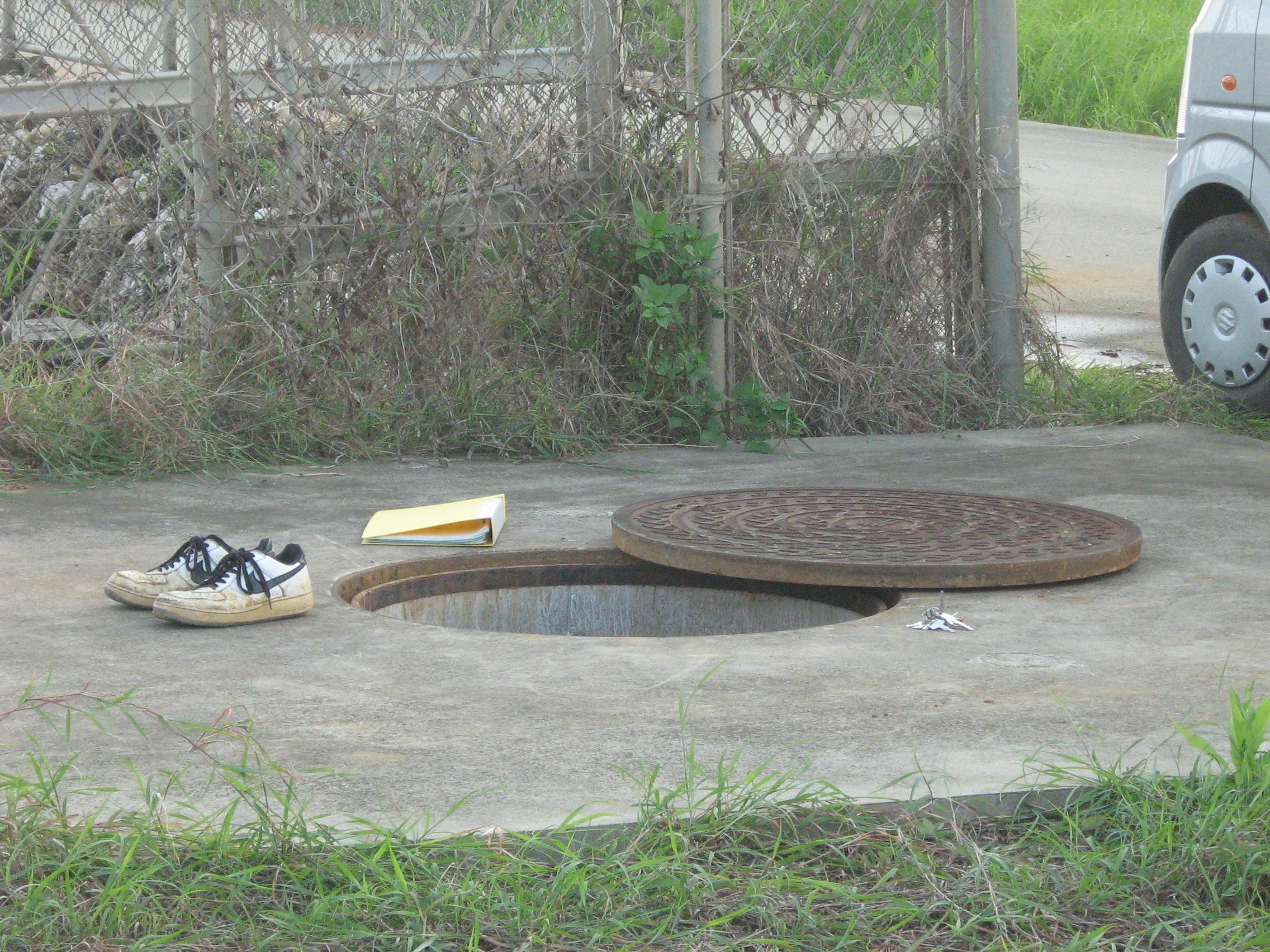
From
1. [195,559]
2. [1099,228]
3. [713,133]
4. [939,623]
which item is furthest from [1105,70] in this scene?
[195,559]

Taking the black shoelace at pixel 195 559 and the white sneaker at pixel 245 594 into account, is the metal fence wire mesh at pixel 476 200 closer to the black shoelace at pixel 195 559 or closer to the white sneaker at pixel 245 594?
the black shoelace at pixel 195 559

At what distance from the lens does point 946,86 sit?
6.12m

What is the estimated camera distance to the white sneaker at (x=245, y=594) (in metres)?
3.42

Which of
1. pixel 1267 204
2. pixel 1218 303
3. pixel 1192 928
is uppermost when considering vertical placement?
pixel 1267 204

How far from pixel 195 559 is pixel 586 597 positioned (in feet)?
3.42

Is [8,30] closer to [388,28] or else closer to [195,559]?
[388,28]

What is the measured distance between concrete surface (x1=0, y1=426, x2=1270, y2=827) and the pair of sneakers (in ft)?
0.14

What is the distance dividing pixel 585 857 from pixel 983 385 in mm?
4159

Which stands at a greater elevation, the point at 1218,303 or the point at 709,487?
the point at 1218,303

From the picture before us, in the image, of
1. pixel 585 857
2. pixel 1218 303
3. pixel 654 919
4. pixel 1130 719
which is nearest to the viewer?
pixel 654 919

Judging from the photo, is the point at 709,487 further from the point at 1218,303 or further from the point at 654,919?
the point at 654,919

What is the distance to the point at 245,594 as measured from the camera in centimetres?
347

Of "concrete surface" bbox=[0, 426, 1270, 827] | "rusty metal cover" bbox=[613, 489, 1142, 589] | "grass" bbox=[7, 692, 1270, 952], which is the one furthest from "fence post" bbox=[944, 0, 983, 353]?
"grass" bbox=[7, 692, 1270, 952]

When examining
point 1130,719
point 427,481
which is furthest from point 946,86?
point 1130,719
